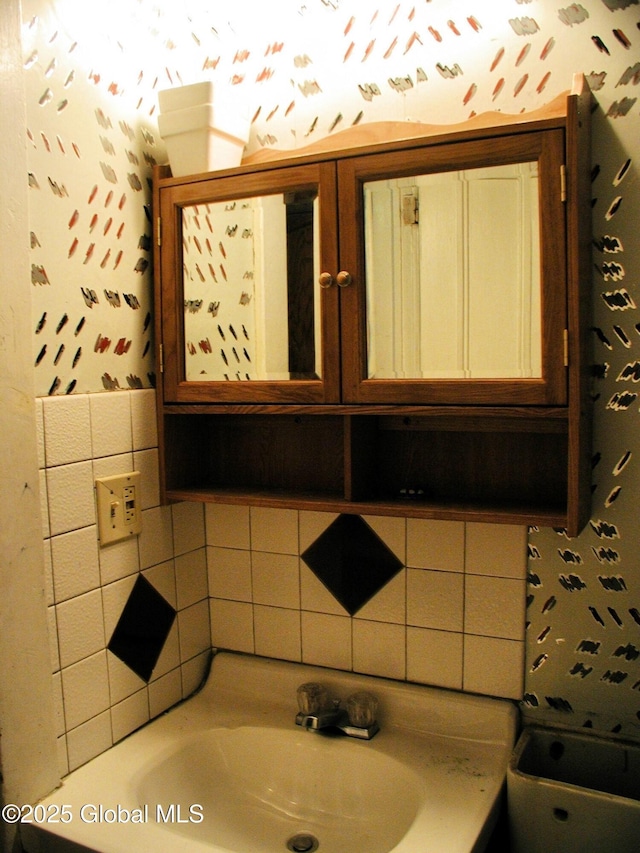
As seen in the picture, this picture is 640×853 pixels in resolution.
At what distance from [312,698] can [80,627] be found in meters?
0.48

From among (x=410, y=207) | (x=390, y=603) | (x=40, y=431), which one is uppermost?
(x=410, y=207)

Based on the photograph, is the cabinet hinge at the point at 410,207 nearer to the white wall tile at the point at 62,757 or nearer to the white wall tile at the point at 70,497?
the white wall tile at the point at 70,497

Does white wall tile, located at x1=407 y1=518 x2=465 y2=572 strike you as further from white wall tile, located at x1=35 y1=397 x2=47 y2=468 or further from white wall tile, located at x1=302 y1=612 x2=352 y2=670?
white wall tile, located at x1=35 y1=397 x2=47 y2=468

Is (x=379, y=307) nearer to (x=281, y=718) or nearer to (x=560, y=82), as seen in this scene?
(x=560, y=82)

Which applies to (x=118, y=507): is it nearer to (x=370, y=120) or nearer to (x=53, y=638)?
(x=53, y=638)

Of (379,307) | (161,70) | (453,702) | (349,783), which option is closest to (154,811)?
(349,783)

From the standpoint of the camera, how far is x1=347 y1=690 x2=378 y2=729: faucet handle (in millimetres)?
1337

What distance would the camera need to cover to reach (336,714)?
136 cm

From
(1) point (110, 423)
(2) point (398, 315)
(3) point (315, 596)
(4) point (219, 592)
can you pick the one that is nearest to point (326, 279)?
(2) point (398, 315)

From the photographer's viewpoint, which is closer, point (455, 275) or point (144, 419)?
point (455, 275)

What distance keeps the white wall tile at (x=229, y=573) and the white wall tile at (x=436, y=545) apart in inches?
15.5

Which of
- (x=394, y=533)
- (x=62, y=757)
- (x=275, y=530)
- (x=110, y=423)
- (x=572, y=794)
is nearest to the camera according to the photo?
(x=572, y=794)

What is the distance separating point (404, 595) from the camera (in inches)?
54.8

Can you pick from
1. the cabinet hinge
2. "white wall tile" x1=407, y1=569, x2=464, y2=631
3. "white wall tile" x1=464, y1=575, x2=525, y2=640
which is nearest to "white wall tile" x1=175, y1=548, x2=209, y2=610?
"white wall tile" x1=407, y1=569, x2=464, y2=631
